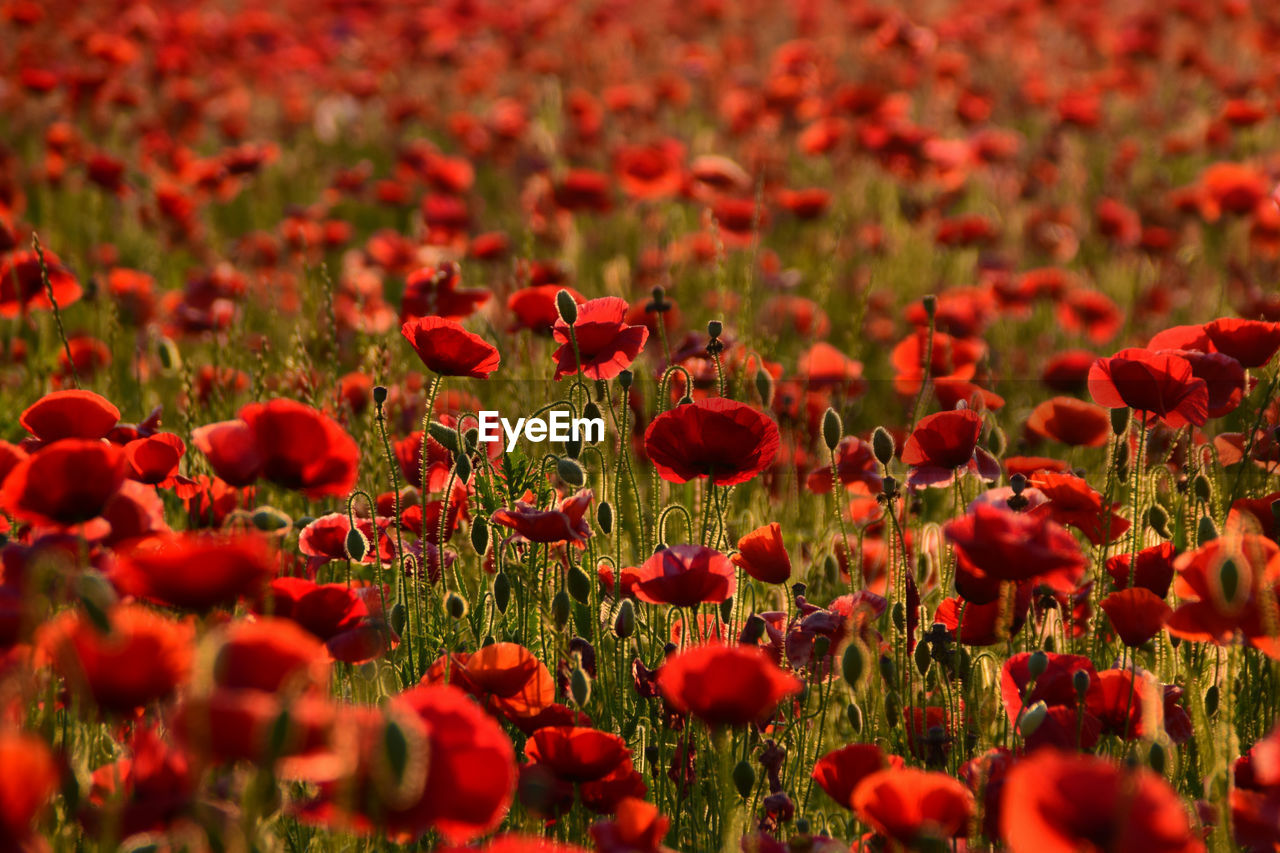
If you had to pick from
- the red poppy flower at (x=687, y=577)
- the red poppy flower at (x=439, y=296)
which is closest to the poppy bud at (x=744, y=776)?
the red poppy flower at (x=687, y=577)

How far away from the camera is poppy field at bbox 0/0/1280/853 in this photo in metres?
1.05

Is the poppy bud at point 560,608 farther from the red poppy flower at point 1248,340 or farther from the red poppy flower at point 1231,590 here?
the red poppy flower at point 1248,340

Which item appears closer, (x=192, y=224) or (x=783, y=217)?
(x=192, y=224)

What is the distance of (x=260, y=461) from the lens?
1.40 m

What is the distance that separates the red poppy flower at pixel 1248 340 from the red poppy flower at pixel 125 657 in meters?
1.57

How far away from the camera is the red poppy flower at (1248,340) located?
1817mm

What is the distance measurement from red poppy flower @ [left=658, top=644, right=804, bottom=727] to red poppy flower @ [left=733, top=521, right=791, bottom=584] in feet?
1.62

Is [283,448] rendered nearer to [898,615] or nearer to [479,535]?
[479,535]

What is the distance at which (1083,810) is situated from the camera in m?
0.92

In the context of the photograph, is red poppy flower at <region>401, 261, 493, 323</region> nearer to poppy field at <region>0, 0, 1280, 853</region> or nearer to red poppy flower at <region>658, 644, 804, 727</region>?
poppy field at <region>0, 0, 1280, 853</region>

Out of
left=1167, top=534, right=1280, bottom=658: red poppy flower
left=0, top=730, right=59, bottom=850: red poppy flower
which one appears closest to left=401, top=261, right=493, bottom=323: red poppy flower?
left=1167, top=534, right=1280, bottom=658: red poppy flower

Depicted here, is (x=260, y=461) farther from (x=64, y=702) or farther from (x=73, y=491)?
(x=64, y=702)

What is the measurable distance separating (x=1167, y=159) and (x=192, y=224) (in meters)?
5.38

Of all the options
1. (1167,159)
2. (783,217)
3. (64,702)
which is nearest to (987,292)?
(783,217)
